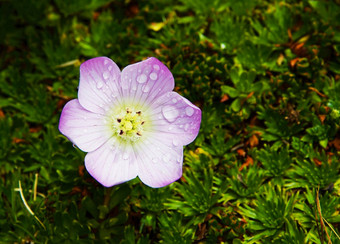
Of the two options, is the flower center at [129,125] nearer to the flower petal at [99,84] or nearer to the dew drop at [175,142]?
the flower petal at [99,84]

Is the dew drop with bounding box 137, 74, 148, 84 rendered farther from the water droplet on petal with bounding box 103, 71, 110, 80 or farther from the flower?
the water droplet on petal with bounding box 103, 71, 110, 80

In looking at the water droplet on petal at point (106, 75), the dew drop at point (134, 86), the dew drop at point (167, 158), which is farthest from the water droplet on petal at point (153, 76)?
the dew drop at point (167, 158)

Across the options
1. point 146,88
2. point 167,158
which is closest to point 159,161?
point 167,158

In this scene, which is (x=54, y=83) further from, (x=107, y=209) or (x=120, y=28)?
(x=107, y=209)

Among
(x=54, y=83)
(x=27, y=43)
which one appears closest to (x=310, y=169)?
(x=54, y=83)

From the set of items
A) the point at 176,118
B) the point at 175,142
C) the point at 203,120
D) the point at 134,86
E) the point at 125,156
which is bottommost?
the point at 203,120

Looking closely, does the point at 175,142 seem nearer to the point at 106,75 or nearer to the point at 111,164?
the point at 111,164

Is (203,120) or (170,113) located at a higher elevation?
(170,113)
